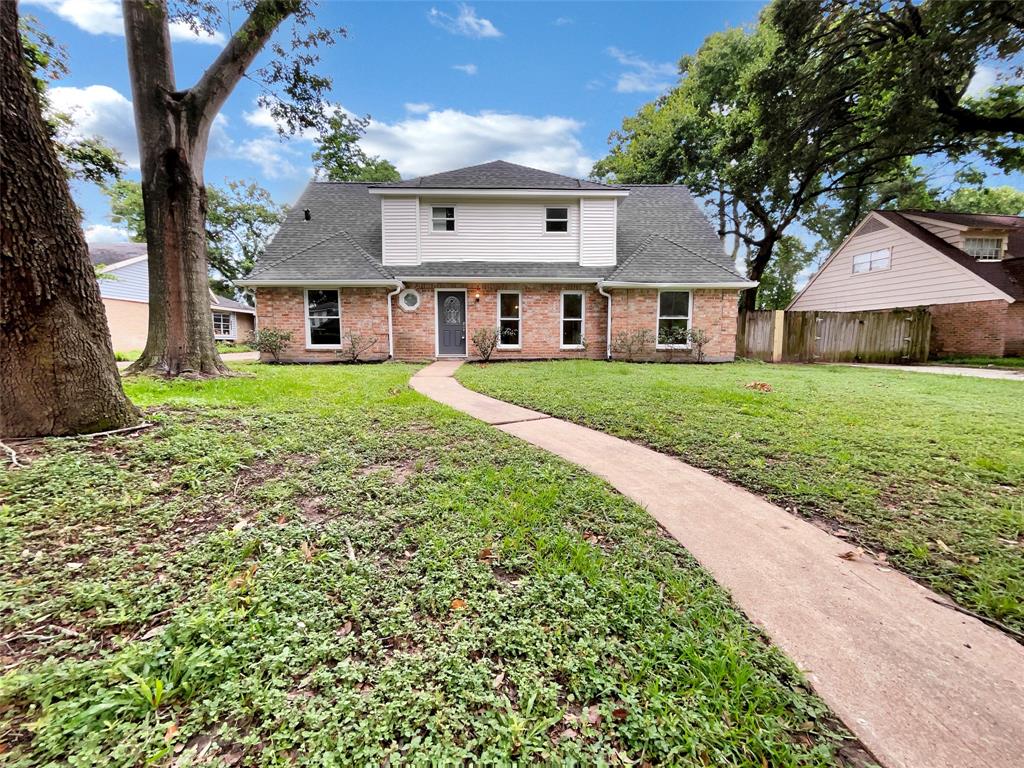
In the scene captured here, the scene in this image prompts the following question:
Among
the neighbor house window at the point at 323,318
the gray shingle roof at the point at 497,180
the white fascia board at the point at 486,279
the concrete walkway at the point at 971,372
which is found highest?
the gray shingle roof at the point at 497,180

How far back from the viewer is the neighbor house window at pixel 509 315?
12031 millimetres

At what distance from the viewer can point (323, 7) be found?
677 centimetres

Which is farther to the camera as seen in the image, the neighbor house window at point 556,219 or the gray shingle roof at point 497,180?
the neighbor house window at point 556,219

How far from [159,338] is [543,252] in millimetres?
9605

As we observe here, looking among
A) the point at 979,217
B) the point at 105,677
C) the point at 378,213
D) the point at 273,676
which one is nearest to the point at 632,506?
the point at 273,676

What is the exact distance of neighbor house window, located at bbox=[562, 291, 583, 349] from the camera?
39.9 ft

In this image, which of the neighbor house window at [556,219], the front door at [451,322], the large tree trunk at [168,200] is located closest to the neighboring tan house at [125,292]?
the front door at [451,322]

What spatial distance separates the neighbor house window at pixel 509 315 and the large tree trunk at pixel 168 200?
23.4 feet

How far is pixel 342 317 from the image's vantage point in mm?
11633

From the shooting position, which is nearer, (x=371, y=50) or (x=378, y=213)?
(x=371, y=50)

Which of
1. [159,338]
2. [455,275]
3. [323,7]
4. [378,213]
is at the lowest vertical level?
[159,338]

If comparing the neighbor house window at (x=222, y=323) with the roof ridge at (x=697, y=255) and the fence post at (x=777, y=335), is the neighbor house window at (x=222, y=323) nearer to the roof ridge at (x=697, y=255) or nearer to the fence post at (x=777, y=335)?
the roof ridge at (x=697, y=255)

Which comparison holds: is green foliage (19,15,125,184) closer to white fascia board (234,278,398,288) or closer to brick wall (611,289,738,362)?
white fascia board (234,278,398,288)

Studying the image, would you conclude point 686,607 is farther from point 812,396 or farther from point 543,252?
point 543,252
